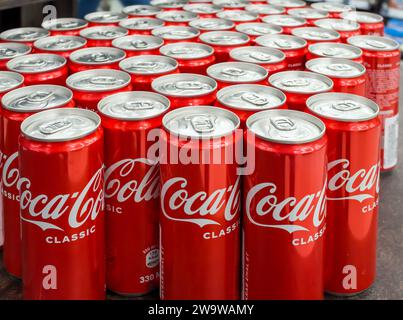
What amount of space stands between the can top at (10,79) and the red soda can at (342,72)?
0.75 meters

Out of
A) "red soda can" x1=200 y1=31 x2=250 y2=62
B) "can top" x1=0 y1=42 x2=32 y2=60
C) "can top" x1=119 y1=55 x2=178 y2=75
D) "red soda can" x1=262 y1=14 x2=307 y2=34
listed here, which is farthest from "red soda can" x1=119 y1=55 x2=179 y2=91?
"red soda can" x1=262 y1=14 x2=307 y2=34

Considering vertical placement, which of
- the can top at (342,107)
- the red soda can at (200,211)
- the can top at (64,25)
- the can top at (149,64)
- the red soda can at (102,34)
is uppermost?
the can top at (64,25)

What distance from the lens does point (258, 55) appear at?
5.77 ft

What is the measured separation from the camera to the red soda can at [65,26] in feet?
6.41

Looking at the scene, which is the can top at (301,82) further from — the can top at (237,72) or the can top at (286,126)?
the can top at (286,126)

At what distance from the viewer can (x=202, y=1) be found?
96.7 inches

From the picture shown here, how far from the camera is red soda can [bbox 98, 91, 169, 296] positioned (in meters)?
1.28

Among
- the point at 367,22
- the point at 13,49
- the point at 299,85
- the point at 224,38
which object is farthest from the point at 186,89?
the point at 367,22

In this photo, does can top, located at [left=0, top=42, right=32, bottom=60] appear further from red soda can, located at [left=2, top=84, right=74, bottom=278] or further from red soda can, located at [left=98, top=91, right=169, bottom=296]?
red soda can, located at [left=98, top=91, right=169, bottom=296]

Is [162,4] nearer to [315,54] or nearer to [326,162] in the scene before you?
[315,54]

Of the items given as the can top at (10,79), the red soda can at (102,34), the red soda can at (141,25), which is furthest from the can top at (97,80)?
the red soda can at (141,25)

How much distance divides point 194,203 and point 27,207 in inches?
13.4

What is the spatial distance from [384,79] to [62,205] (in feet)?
3.69

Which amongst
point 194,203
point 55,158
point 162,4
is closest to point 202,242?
point 194,203
